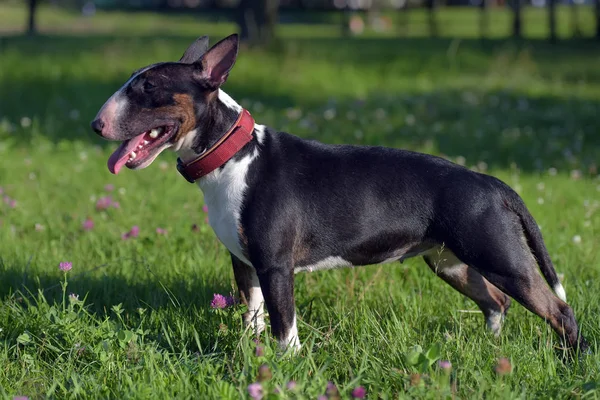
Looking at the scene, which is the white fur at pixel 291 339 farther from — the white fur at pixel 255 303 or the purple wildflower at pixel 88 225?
the purple wildflower at pixel 88 225

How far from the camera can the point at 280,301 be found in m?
3.77

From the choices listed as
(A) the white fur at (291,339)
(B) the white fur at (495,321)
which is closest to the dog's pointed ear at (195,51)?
(A) the white fur at (291,339)

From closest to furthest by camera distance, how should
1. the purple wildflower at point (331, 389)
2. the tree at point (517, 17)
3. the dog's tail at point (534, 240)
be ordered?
the purple wildflower at point (331, 389) → the dog's tail at point (534, 240) → the tree at point (517, 17)

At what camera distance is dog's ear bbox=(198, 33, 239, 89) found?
3.84 metres

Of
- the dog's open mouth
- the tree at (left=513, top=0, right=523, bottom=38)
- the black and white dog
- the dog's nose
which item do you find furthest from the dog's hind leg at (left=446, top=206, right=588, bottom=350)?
the tree at (left=513, top=0, right=523, bottom=38)

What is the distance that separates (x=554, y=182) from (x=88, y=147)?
5.32 m

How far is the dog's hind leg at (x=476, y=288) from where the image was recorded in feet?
14.3

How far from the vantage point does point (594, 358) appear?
3600mm

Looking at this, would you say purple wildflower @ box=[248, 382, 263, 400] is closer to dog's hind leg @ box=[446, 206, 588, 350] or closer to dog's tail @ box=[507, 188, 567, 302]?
dog's hind leg @ box=[446, 206, 588, 350]

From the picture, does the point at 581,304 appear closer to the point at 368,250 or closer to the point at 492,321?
the point at 492,321

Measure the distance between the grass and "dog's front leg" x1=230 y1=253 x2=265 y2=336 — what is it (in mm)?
170

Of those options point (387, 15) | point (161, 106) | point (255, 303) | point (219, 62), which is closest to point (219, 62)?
point (219, 62)

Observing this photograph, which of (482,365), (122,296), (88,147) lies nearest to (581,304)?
(482,365)

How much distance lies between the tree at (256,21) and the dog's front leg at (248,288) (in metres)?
11.6
